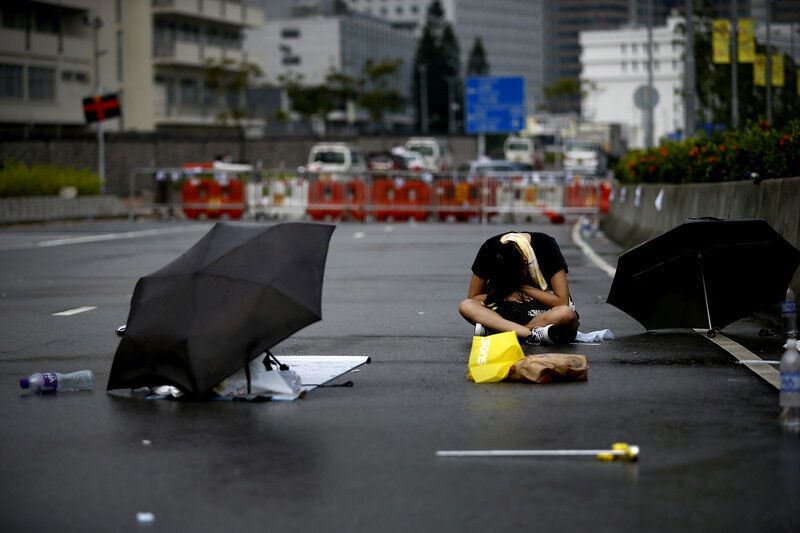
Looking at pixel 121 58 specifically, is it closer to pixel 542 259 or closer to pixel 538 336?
pixel 542 259

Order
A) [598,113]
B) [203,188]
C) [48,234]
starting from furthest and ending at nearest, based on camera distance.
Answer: [598,113], [203,188], [48,234]

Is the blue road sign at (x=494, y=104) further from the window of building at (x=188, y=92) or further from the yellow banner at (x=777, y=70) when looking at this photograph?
the window of building at (x=188, y=92)

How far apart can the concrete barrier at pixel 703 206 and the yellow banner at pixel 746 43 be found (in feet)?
54.4

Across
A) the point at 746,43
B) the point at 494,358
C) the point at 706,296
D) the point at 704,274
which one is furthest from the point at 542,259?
the point at 746,43

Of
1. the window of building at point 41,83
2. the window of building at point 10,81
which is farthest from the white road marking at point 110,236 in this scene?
the window of building at point 41,83

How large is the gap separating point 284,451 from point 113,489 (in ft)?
3.52

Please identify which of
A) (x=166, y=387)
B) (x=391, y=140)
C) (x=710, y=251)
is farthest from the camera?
(x=391, y=140)

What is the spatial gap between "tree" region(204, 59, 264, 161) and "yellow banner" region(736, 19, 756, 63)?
142ft

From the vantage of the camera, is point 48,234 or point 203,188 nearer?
point 48,234

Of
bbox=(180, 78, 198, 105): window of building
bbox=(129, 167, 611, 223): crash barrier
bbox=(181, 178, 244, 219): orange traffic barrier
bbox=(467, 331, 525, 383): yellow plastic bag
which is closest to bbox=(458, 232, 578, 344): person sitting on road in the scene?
bbox=(467, 331, 525, 383): yellow plastic bag

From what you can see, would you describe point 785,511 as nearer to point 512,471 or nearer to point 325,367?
point 512,471

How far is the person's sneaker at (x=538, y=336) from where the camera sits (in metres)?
11.8

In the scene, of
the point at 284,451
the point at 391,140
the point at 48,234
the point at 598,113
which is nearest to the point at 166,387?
the point at 284,451

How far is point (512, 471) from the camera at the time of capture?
6973mm
